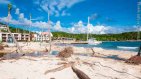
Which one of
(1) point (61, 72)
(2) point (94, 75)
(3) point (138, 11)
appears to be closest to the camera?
(2) point (94, 75)

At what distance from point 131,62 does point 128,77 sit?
27.9 ft

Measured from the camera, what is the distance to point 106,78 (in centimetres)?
1512

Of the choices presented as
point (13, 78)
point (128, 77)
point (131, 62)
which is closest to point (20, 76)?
point (13, 78)

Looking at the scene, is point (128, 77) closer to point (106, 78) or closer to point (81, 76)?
point (106, 78)

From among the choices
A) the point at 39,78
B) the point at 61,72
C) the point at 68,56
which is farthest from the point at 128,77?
the point at 68,56

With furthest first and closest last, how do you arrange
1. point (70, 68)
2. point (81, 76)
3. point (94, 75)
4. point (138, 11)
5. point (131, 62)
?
1. point (138, 11)
2. point (131, 62)
3. point (70, 68)
4. point (94, 75)
5. point (81, 76)

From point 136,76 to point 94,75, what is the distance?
3.44m

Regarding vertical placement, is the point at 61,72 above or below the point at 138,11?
below

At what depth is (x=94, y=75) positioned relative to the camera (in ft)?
53.1

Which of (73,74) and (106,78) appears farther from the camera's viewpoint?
(73,74)

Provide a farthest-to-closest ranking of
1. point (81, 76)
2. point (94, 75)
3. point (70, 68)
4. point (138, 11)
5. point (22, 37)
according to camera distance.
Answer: point (22, 37)
point (138, 11)
point (70, 68)
point (94, 75)
point (81, 76)

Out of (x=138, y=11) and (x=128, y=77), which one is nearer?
(x=128, y=77)

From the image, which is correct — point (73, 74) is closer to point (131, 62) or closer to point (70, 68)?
point (70, 68)

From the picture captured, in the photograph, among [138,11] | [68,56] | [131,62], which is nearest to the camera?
[131,62]
